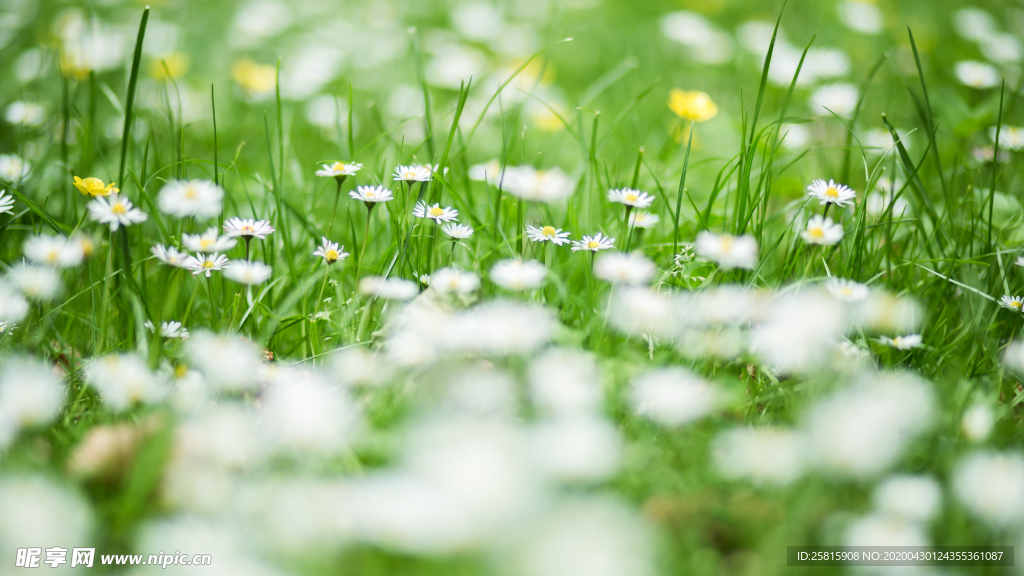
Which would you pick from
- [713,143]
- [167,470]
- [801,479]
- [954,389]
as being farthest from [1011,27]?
[167,470]

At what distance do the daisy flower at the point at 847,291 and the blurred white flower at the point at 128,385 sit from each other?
1.11 meters

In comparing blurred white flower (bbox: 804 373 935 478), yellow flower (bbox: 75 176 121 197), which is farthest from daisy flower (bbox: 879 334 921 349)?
yellow flower (bbox: 75 176 121 197)

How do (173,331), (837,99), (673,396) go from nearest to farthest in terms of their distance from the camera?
(673,396), (173,331), (837,99)

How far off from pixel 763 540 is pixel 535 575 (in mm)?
289

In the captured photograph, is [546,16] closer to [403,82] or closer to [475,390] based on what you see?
[403,82]

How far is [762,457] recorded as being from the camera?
2.64ft

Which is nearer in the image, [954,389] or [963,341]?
[954,389]

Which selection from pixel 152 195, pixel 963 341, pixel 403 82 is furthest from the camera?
pixel 403 82

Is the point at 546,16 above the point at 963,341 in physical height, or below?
above

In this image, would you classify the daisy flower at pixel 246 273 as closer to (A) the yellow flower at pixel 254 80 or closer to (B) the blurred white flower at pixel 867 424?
(B) the blurred white flower at pixel 867 424

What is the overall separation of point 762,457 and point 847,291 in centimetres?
47

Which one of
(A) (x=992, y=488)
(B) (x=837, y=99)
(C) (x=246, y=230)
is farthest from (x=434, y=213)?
(B) (x=837, y=99)

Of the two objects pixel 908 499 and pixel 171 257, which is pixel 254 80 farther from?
pixel 908 499

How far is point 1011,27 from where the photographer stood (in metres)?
3.44
